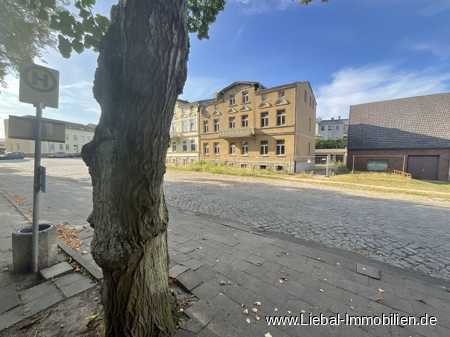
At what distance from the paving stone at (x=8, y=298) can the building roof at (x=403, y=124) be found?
25779 millimetres

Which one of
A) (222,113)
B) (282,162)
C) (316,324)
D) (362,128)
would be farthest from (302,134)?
(316,324)

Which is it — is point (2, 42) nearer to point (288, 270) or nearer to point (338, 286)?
point (288, 270)

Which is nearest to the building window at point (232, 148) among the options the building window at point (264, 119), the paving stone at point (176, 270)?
the building window at point (264, 119)

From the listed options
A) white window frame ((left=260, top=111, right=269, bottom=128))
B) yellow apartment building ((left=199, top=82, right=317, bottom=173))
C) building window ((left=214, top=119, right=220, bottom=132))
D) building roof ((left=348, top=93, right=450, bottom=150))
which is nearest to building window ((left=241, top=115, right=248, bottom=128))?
yellow apartment building ((left=199, top=82, right=317, bottom=173))

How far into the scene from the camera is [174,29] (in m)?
1.33

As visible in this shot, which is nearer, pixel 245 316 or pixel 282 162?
pixel 245 316

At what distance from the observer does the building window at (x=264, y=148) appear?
68.4 ft

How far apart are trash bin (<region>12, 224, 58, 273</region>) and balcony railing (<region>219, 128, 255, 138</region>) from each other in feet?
64.4

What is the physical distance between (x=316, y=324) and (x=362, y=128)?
25825 millimetres

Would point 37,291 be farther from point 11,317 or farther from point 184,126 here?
point 184,126

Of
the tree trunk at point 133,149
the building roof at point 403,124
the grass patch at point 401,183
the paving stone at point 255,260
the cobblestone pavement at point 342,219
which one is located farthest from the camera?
the building roof at point 403,124

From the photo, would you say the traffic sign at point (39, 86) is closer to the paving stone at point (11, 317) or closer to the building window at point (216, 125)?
the paving stone at point (11, 317)

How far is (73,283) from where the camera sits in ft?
7.98

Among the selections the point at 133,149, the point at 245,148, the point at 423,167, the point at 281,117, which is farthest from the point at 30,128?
the point at 423,167
